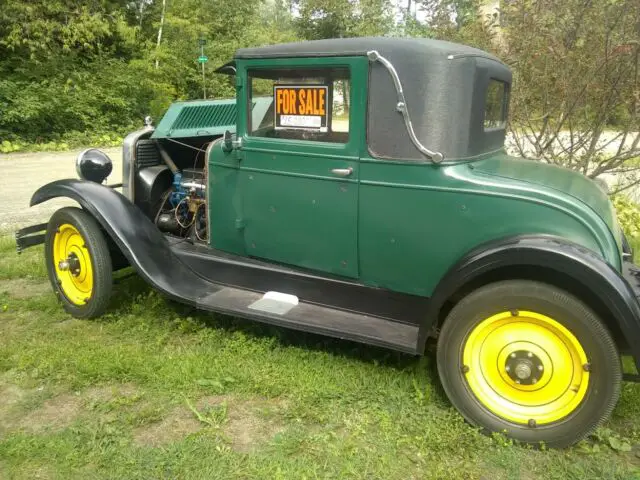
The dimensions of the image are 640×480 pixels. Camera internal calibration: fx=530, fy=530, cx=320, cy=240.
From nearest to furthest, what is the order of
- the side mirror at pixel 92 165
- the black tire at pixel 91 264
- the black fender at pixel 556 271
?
the black fender at pixel 556 271 < the black tire at pixel 91 264 < the side mirror at pixel 92 165

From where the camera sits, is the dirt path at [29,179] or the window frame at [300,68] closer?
the window frame at [300,68]

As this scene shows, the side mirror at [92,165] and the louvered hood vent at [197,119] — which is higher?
the louvered hood vent at [197,119]

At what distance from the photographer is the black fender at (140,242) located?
348 cm

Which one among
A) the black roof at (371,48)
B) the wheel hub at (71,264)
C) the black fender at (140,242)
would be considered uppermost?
the black roof at (371,48)

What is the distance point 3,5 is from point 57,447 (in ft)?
50.2

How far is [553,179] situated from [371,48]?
121 cm

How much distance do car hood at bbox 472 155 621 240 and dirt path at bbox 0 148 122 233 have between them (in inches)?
227

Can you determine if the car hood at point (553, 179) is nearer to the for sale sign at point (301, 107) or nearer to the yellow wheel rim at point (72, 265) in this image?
the for sale sign at point (301, 107)

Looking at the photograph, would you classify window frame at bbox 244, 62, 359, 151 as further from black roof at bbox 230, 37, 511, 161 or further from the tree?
the tree

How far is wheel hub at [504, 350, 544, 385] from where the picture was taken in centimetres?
256

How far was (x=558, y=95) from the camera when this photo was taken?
5602mm

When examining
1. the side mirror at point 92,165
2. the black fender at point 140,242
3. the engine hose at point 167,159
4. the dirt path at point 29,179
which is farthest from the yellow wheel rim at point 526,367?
the dirt path at point 29,179

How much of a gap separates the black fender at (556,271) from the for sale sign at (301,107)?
1.14 m

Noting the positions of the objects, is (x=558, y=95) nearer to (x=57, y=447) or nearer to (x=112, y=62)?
(x=57, y=447)
